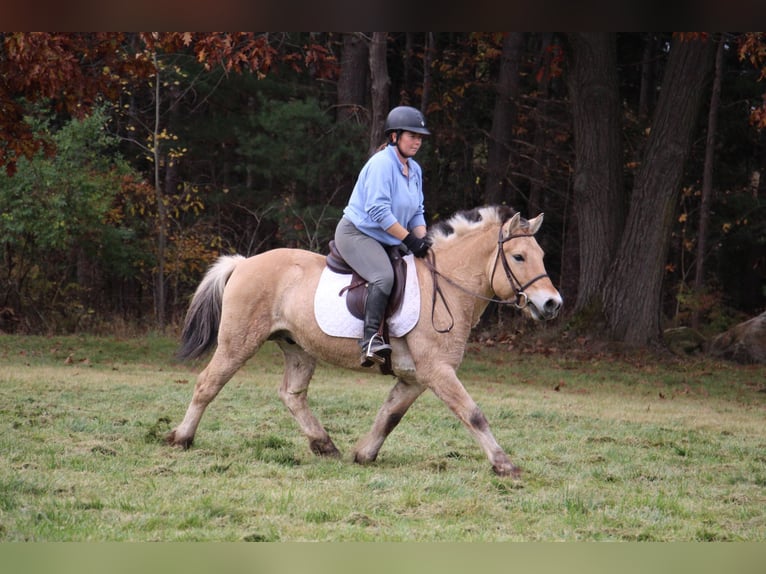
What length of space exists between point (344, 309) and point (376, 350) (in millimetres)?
497

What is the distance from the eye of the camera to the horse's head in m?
7.05

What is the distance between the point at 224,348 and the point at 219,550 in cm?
456

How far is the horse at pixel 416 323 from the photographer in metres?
7.18

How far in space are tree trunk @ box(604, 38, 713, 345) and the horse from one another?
11054 mm

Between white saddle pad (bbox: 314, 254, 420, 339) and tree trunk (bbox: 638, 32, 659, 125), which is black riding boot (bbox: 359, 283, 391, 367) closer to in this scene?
white saddle pad (bbox: 314, 254, 420, 339)

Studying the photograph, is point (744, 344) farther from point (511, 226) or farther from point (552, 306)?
point (552, 306)

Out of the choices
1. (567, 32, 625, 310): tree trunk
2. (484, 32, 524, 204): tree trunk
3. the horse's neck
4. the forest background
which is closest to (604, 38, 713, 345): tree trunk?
the forest background

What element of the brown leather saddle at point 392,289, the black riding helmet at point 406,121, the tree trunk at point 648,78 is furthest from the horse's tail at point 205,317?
the tree trunk at point 648,78

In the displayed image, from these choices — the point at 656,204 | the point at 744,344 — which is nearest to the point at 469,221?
the point at 656,204

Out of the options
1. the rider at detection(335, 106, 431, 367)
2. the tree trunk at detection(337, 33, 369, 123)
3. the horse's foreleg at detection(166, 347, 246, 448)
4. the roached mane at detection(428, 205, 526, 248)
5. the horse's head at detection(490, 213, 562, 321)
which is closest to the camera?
the horse's head at detection(490, 213, 562, 321)

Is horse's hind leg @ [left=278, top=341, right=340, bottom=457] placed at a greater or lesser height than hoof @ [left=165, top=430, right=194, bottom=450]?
greater

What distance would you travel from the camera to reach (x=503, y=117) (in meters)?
24.7

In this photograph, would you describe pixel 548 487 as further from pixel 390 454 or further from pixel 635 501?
pixel 390 454
